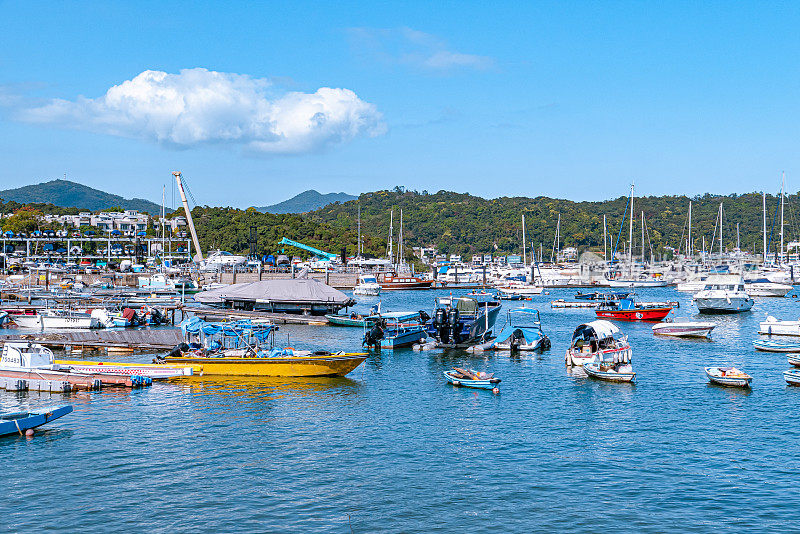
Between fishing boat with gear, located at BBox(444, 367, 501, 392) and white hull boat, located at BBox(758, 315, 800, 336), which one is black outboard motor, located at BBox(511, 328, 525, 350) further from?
white hull boat, located at BBox(758, 315, 800, 336)

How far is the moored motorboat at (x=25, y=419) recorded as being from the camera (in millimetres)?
29938

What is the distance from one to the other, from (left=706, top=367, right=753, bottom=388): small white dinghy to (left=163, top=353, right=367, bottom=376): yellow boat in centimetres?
2090

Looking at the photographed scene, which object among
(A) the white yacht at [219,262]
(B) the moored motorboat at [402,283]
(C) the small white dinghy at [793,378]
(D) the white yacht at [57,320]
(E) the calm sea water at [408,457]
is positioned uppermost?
(A) the white yacht at [219,262]

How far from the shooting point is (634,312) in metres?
85.9

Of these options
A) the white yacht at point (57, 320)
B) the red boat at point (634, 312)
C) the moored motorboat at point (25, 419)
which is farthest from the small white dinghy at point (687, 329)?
the moored motorboat at point (25, 419)

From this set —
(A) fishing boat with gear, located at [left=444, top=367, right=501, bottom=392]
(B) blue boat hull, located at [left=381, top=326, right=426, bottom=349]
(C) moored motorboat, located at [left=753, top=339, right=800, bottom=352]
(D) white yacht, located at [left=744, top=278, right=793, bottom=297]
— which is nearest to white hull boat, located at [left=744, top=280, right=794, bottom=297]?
(D) white yacht, located at [left=744, top=278, right=793, bottom=297]

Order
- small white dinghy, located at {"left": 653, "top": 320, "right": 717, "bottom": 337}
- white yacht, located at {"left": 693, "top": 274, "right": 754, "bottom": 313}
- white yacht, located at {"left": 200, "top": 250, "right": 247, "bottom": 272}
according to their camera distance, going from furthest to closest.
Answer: white yacht, located at {"left": 200, "top": 250, "right": 247, "bottom": 272} < white yacht, located at {"left": 693, "top": 274, "right": 754, "bottom": 313} < small white dinghy, located at {"left": 653, "top": 320, "right": 717, "bottom": 337}

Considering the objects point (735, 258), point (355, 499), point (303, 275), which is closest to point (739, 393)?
point (355, 499)

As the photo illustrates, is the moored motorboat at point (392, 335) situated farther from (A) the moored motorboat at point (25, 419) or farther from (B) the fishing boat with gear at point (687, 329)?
(A) the moored motorboat at point (25, 419)

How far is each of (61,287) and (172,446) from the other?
10383cm

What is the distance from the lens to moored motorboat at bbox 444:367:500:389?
41.5 meters

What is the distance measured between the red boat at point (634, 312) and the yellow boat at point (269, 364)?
169 feet

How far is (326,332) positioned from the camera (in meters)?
72.1

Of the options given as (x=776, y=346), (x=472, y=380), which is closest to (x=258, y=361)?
(x=472, y=380)
